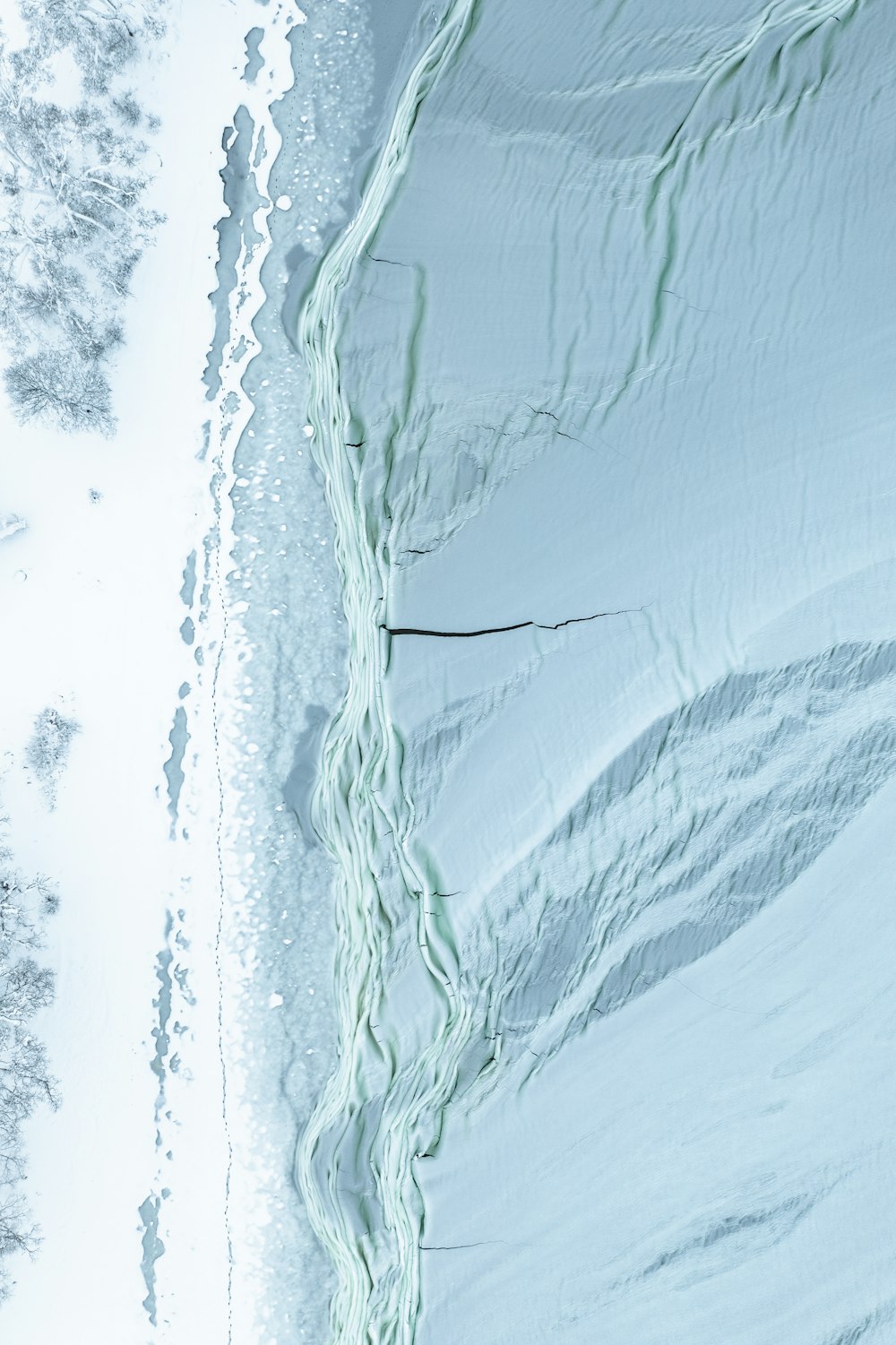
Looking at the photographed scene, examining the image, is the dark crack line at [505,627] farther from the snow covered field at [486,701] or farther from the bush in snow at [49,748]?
the bush in snow at [49,748]

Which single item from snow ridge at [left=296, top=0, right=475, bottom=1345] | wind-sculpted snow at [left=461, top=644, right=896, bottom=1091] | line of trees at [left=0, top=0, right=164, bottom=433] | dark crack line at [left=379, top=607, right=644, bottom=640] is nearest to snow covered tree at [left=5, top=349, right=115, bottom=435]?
line of trees at [left=0, top=0, right=164, bottom=433]

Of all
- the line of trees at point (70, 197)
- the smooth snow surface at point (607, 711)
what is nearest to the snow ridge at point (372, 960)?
the smooth snow surface at point (607, 711)

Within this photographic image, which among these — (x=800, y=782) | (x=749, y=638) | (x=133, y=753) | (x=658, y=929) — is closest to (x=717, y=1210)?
(x=658, y=929)

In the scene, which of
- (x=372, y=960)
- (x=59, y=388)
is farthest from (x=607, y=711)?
(x=59, y=388)

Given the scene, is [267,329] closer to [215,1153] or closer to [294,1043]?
[294,1043]

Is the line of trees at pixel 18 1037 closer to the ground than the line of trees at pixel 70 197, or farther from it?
closer to the ground

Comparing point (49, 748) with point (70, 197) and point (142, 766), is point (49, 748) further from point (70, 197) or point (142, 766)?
point (70, 197)

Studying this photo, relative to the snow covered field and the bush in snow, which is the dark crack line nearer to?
the snow covered field
